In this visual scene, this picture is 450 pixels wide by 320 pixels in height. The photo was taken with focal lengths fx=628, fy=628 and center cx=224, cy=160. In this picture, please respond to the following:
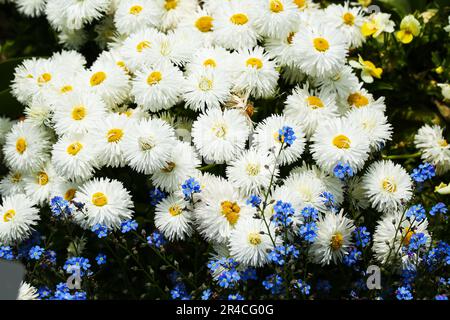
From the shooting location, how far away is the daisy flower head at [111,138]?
2750 millimetres

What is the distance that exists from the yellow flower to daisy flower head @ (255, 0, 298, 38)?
659mm

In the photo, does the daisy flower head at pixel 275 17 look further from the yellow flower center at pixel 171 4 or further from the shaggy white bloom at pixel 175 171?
the shaggy white bloom at pixel 175 171

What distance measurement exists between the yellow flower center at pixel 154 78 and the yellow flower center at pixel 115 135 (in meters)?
0.27

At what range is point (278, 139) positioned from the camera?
9.05ft

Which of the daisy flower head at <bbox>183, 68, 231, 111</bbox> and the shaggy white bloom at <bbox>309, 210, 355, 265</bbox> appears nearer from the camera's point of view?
the shaggy white bloom at <bbox>309, 210, 355, 265</bbox>

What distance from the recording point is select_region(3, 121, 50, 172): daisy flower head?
9.82ft

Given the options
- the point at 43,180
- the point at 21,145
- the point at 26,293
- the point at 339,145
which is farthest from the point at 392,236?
the point at 21,145

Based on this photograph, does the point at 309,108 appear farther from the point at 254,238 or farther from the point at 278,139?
the point at 254,238

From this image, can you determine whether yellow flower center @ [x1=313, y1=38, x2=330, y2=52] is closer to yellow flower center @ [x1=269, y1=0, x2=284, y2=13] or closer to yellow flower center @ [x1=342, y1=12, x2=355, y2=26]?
yellow flower center @ [x1=269, y1=0, x2=284, y2=13]

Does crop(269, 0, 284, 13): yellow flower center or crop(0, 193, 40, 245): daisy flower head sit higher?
crop(269, 0, 284, 13): yellow flower center

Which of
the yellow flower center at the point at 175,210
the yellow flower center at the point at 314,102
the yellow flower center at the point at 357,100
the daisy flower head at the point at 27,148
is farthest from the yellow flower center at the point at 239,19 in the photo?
the daisy flower head at the point at 27,148

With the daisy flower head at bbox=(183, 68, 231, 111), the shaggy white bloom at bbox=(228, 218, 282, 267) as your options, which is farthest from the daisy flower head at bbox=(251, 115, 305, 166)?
the shaggy white bloom at bbox=(228, 218, 282, 267)
